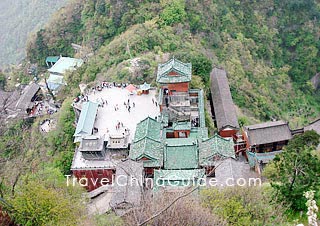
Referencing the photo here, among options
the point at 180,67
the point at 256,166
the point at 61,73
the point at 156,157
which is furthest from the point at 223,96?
the point at 61,73

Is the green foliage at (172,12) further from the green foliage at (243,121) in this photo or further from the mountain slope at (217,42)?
the green foliage at (243,121)

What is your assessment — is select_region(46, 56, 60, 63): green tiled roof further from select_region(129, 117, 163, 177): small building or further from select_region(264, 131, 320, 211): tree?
select_region(264, 131, 320, 211): tree

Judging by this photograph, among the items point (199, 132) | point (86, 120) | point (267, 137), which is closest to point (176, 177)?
point (199, 132)

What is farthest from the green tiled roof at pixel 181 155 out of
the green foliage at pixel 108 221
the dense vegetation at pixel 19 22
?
the dense vegetation at pixel 19 22

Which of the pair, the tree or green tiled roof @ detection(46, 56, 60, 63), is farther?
green tiled roof @ detection(46, 56, 60, 63)

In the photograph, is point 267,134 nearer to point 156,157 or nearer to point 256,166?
point 256,166

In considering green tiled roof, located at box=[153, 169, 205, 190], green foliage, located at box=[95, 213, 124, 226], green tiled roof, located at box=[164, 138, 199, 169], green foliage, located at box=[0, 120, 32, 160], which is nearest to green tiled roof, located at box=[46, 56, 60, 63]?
green foliage, located at box=[0, 120, 32, 160]
